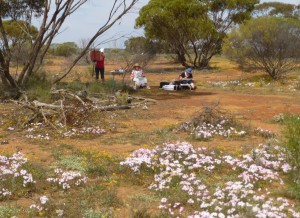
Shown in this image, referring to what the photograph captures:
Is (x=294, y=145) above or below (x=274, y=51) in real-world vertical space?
below

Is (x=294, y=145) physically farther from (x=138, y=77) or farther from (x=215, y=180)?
(x=138, y=77)

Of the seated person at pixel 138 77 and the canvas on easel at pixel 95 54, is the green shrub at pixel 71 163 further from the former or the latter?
the canvas on easel at pixel 95 54

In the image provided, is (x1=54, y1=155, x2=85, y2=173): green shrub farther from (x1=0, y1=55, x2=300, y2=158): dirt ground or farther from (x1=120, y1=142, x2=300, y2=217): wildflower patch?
(x1=120, y1=142, x2=300, y2=217): wildflower patch

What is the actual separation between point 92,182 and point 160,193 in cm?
105

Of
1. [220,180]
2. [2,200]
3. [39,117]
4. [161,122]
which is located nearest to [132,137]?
[161,122]

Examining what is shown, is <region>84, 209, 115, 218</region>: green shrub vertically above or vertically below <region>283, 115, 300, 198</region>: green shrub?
below

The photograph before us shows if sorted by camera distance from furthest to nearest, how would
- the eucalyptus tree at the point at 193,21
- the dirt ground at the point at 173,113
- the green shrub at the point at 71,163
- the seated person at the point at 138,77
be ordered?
the eucalyptus tree at the point at 193,21
the seated person at the point at 138,77
the dirt ground at the point at 173,113
the green shrub at the point at 71,163

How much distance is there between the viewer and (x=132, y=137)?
8.70m

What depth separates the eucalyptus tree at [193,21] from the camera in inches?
1136

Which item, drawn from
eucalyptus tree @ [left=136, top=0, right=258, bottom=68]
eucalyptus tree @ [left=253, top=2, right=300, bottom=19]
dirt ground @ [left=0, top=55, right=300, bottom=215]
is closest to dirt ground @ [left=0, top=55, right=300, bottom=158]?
dirt ground @ [left=0, top=55, right=300, bottom=215]

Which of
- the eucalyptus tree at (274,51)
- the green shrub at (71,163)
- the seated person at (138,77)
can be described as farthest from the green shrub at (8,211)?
the eucalyptus tree at (274,51)

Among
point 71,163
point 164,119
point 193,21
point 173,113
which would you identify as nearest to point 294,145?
point 71,163

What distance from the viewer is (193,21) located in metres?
29.1

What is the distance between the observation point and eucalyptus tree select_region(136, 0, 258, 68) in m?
28.9
